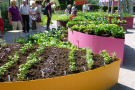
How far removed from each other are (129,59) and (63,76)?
4.10 meters

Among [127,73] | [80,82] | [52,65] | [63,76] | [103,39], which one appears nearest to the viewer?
[63,76]

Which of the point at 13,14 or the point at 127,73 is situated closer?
the point at 127,73

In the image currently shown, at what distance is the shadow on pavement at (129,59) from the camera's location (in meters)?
6.27

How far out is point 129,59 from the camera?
7035mm

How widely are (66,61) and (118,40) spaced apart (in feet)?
7.40

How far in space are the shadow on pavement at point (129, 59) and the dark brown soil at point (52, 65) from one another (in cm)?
169

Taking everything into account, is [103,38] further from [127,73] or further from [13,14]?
[13,14]

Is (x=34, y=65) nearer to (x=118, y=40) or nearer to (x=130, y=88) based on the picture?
(x=130, y=88)

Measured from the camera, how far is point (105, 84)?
4301mm

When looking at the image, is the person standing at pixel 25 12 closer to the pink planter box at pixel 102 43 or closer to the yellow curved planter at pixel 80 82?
the pink planter box at pixel 102 43

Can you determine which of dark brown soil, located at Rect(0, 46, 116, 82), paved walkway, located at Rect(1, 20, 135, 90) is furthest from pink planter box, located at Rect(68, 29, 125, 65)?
dark brown soil, located at Rect(0, 46, 116, 82)

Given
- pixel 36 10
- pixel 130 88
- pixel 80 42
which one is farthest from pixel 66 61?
pixel 36 10

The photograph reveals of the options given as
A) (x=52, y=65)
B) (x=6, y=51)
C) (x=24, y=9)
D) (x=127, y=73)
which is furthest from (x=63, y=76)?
(x=24, y=9)

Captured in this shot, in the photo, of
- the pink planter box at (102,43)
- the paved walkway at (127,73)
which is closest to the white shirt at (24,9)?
the pink planter box at (102,43)
